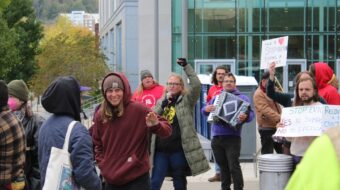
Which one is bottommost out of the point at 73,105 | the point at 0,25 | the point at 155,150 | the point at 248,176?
the point at 248,176

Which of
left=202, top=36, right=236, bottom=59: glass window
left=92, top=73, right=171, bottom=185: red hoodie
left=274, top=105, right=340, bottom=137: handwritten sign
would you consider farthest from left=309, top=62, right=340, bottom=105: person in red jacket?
left=202, top=36, right=236, bottom=59: glass window

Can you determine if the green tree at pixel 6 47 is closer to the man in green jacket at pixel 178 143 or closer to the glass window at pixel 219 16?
the glass window at pixel 219 16

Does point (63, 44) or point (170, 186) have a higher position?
point (63, 44)

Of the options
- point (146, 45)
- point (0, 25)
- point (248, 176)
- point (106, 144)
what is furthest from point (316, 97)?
point (146, 45)

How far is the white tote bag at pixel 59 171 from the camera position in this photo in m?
4.45

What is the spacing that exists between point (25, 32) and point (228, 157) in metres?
35.7

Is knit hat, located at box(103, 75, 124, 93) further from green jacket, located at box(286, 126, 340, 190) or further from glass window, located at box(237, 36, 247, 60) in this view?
glass window, located at box(237, 36, 247, 60)

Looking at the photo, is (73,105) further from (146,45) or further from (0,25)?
(146,45)

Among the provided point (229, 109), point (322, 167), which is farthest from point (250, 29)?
point (322, 167)

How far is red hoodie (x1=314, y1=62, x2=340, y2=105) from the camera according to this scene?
22.0 ft

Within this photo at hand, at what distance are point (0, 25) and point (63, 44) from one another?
18.7 meters

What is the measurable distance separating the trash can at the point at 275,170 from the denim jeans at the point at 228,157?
1328 mm

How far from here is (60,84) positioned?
183 inches

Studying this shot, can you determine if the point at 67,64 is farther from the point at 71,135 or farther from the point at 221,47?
the point at 71,135
